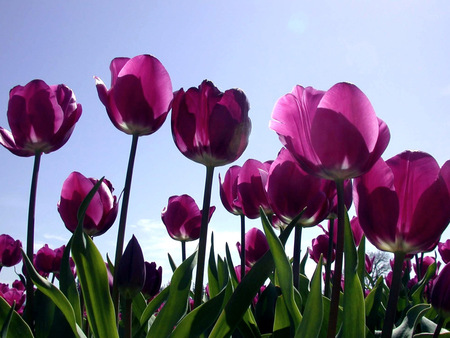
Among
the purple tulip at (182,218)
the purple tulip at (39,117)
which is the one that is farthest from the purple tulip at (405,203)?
the purple tulip at (182,218)

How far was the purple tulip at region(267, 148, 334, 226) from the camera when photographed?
3.89 ft

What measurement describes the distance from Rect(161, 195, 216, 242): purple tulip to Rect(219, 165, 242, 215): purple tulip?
0.61 ft

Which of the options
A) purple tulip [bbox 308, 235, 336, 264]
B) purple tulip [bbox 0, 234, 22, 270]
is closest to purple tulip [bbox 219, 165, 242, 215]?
purple tulip [bbox 308, 235, 336, 264]

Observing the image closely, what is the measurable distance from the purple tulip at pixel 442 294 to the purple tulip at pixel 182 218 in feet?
3.68

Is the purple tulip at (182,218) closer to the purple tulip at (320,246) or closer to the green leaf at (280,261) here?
the purple tulip at (320,246)

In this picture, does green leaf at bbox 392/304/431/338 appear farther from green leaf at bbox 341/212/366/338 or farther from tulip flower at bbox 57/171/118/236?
tulip flower at bbox 57/171/118/236

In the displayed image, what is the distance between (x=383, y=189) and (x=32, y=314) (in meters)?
0.87

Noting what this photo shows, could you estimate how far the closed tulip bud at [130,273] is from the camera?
99 cm

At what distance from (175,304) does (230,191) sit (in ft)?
2.77

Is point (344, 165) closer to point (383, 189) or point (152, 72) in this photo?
point (383, 189)

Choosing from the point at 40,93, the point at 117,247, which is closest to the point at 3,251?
the point at 40,93

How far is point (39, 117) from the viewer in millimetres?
1276

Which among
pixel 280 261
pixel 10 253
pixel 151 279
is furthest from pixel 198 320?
pixel 10 253

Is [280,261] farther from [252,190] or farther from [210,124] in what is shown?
[252,190]
